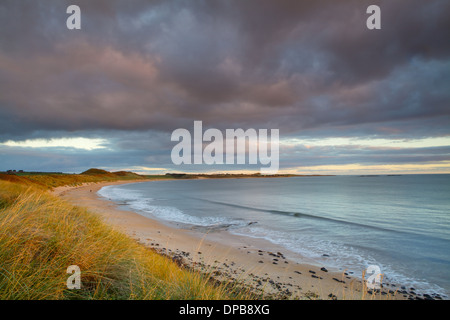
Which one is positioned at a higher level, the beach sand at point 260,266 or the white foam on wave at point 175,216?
the beach sand at point 260,266

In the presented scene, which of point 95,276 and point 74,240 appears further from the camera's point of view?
point 74,240

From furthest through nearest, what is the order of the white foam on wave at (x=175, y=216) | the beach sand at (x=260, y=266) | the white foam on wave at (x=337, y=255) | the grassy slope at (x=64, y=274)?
the white foam on wave at (x=175, y=216) < the white foam on wave at (x=337, y=255) < the beach sand at (x=260, y=266) < the grassy slope at (x=64, y=274)

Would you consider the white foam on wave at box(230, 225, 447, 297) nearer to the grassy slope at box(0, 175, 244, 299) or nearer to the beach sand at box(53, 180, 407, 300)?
the beach sand at box(53, 180, 407, 300)

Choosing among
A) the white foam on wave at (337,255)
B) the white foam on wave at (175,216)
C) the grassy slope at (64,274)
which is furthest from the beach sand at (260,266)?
the white foam on wave at (175,216)

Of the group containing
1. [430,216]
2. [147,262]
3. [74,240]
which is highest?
[74,240]

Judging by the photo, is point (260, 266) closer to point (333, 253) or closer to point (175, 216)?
point (333, 253)

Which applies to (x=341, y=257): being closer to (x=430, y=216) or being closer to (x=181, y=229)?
(x=181, y=229)

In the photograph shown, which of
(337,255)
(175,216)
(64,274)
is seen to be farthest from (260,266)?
(175,216)

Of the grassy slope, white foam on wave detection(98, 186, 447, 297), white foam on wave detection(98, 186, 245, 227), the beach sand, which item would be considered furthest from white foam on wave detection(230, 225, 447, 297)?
the grassy slope

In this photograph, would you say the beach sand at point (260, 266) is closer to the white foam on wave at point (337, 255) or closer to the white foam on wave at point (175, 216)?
the white foam on wave at point (337, 255)
